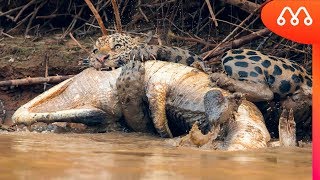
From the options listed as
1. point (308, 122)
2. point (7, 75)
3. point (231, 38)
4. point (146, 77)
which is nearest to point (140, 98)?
point (146, 77)

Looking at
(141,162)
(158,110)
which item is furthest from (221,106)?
(141,162)

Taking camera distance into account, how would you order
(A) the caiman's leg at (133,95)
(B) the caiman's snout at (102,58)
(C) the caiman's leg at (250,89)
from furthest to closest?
(B) the caiman's snout at (102,58) < (A) the caiman's leg at (133,95) < (C) the caiman's leg at (250,89)

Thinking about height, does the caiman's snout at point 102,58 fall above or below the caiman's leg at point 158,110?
above

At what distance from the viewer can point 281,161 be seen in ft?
8.65

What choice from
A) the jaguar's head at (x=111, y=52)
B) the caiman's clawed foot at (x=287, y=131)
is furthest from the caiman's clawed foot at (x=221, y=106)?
the jaguar's head at (x=111, y=52)

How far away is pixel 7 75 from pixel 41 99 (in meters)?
1.52

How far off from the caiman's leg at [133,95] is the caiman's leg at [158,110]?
0.09 metres

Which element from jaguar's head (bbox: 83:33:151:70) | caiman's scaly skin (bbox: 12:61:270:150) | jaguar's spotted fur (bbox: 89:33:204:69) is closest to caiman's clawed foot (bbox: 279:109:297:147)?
caiman's scaly skin (bbox: 12:61:270:150)

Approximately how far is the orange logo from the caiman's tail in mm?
2221

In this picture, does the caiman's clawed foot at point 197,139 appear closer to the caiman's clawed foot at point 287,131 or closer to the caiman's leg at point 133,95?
the caiman's clawed foot at point 287,131

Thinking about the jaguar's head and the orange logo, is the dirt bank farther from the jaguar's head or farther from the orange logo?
the orange logo

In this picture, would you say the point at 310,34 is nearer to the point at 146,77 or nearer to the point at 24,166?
the point at 24,166

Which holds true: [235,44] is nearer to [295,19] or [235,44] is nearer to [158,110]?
[158,110]

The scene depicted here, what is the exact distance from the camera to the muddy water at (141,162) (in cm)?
206
